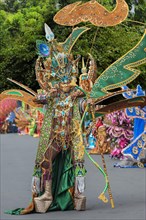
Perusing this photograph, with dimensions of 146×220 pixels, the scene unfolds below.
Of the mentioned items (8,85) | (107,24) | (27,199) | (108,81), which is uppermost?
(8,85)

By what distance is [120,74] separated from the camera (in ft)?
27.6

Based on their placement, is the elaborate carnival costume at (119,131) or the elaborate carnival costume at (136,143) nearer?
the elaborate carnival costume at (136,143)

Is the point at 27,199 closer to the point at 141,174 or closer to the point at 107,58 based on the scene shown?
the point at 141,174

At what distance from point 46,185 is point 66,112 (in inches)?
35.9

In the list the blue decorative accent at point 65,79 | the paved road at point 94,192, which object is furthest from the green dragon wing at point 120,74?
the paved road at point 94,192

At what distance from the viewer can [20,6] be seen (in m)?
49.8

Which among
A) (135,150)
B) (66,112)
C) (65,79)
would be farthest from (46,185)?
(135,150)

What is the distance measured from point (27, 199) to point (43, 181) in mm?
1228

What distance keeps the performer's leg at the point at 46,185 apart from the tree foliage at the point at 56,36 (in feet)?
50.4

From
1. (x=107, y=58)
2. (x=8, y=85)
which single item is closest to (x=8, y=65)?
(x=8, y=85)

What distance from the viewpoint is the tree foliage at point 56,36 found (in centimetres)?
2675

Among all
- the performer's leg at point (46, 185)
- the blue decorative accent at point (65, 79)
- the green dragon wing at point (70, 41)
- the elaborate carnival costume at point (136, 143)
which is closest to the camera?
the performer's leg at point (46, 185)

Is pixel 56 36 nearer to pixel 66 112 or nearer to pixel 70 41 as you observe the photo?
pixel 70 41

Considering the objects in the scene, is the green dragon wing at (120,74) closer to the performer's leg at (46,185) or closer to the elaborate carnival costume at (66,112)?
the elaborate carnival costume at (66,112)
